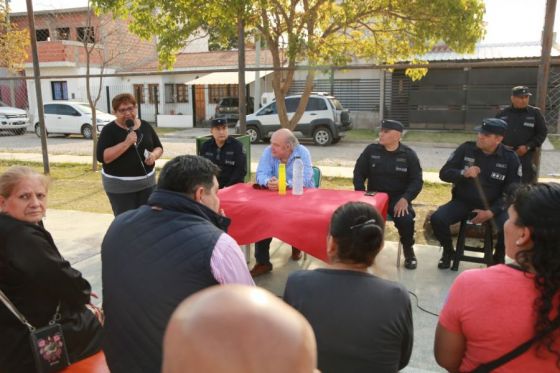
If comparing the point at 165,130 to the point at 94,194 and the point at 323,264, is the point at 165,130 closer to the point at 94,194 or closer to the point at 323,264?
the point at 94,194

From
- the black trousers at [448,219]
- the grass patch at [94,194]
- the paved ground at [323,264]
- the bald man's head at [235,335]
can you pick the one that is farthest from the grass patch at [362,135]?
the bald man's head at [235,335]

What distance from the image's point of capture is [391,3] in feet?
25.1

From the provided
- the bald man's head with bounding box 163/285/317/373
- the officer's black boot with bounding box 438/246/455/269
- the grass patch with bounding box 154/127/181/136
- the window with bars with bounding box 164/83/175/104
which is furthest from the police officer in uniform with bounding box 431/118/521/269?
the window with bars with bounding box 164/83/175/104

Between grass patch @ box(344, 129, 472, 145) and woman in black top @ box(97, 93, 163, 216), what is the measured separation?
13979mm

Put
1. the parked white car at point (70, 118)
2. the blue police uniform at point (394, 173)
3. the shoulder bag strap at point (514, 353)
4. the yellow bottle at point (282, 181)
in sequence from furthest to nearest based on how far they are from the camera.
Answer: the parked white car at point (70, 118) < the blue police uniform at point (394, 173) < the yellow bottle at point (282, 181) < the shoulder bag strap at point (514, 353)

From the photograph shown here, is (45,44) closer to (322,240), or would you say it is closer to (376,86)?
(376,86)

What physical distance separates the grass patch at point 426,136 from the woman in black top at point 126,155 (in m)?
14.0

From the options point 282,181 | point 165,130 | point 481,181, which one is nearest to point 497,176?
point 481,181

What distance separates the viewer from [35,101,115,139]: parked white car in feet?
60.5

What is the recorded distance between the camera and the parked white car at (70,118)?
18.4 meters

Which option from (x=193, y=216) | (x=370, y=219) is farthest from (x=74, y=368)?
(x=370, y=219)

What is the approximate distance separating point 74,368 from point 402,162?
350 cm

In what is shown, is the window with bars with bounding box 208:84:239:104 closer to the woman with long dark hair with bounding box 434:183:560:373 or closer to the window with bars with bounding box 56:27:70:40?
the window with bars with bounding box 56:27:70:40

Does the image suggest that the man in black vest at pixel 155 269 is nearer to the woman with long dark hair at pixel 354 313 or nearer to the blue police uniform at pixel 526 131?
the woman with long dark hair at pixel 354 313
